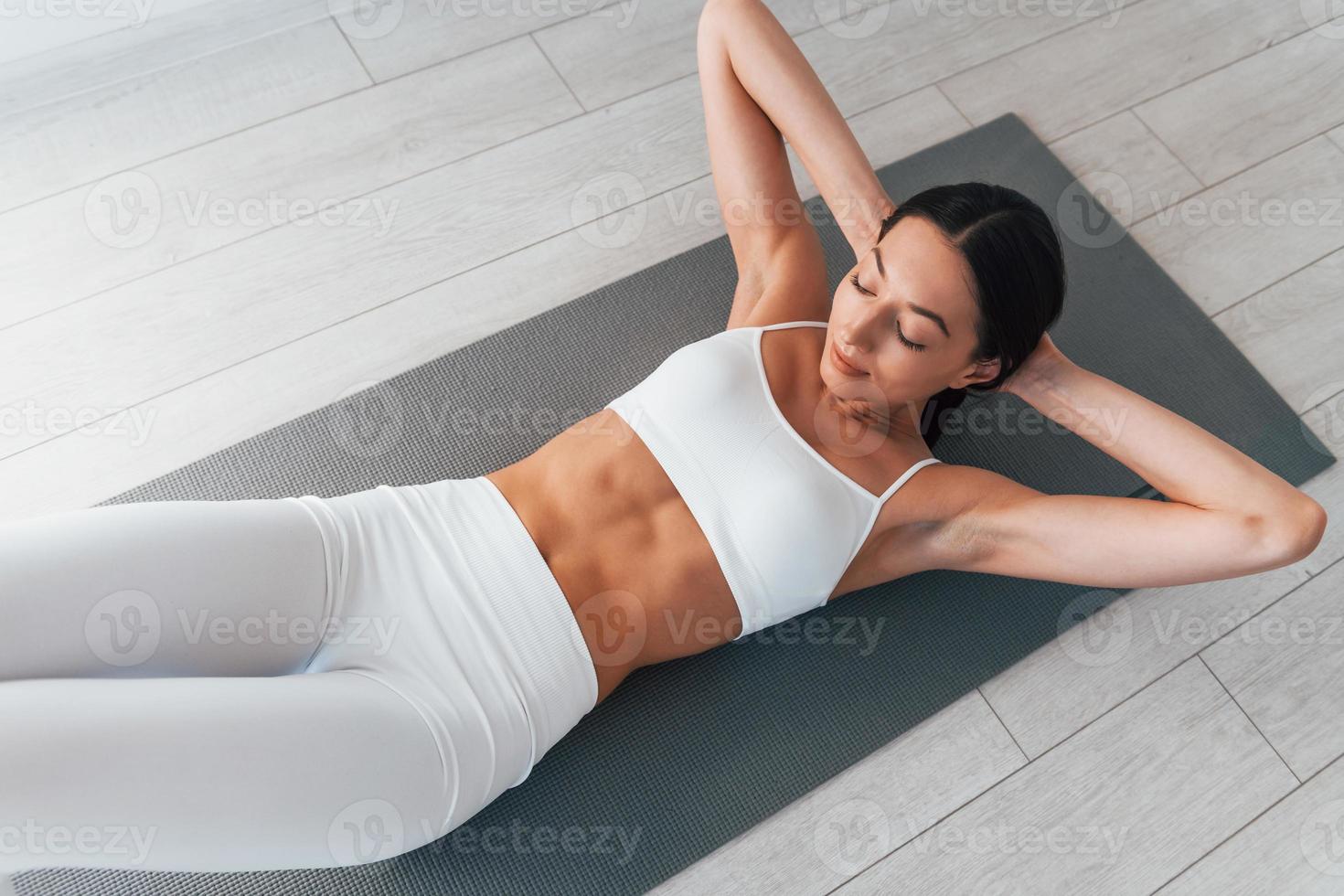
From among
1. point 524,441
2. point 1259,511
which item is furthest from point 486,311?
point 1259,511

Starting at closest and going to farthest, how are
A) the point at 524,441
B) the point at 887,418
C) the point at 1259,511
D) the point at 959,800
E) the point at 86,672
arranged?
the point at 86,672 < the point at 1259,511 < the point at 887,418 < the point at 959,800 < the point at 524,441

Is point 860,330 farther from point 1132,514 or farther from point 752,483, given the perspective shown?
point 1132,514

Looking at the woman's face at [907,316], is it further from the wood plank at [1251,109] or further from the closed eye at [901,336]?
the wood plank at [1251,109]

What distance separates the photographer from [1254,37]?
103 inches

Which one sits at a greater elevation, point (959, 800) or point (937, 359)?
point (937, 359)

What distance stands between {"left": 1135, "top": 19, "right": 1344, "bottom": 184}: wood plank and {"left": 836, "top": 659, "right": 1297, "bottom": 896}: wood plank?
1290 millimetres

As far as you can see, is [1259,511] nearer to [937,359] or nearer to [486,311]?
[937,359]

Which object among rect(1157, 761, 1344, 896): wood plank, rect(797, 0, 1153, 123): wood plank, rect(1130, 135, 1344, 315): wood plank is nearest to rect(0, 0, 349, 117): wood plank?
rect(797, 0, 1153, 123): wood plank

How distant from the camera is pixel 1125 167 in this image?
2.41 meters

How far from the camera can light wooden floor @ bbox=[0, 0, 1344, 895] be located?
1763mm

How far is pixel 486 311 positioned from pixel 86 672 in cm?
105

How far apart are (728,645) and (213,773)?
0.87 metres

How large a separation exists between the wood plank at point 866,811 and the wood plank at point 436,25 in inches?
70.0

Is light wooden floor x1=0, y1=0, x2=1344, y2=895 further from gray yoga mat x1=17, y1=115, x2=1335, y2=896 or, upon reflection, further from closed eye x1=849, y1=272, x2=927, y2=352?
closed eye x1=849, y1=272, x2=927, y2=352
